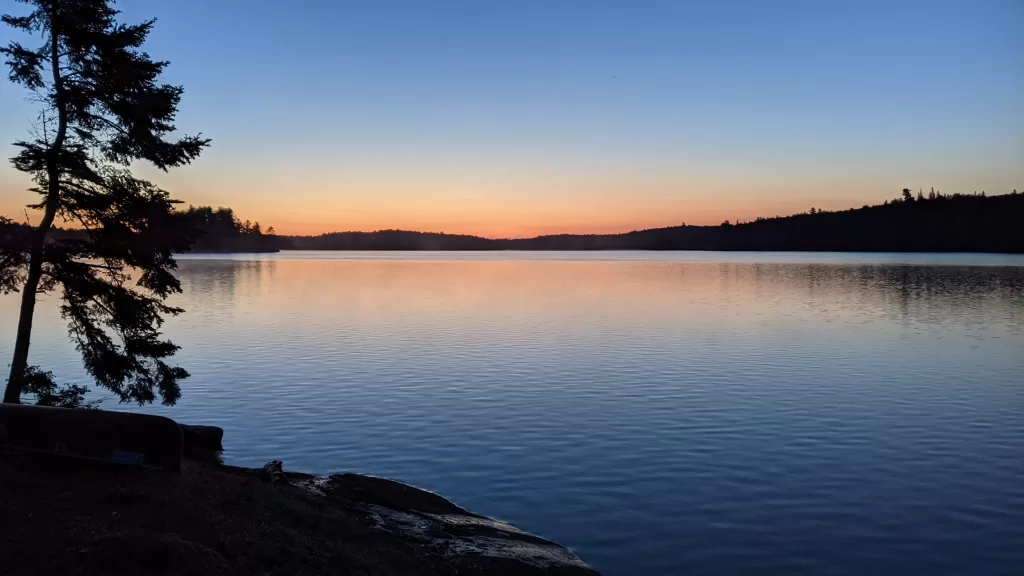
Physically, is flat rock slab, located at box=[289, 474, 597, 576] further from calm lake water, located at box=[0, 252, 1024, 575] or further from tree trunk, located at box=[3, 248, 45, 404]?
tree trunk, located at box=[3, 248, 45, 404]

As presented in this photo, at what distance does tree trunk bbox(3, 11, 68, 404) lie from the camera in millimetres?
18219

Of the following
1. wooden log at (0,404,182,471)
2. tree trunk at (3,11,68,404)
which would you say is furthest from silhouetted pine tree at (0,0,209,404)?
wooden log at (0,404,182,471)

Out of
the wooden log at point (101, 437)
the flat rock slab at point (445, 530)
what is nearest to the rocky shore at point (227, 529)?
the flat rock slab at point (445, 530)

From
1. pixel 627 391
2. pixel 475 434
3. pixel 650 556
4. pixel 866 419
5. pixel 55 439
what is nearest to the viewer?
pixel 55 439

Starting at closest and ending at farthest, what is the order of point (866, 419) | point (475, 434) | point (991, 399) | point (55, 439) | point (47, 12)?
point (55, 439) < point (47, 12) < point (475, 434) < point (866, 419) < point (991, 399)

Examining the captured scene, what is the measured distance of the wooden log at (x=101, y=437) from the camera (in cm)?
1297

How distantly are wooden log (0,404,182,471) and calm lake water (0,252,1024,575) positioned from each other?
273 inches

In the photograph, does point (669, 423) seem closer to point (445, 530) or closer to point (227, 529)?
point (445, 530)

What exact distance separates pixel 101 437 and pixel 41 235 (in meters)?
8.89

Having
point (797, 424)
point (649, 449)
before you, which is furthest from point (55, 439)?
point (797, 424)

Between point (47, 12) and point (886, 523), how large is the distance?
25.3 meters

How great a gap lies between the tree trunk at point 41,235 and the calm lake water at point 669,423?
20.4ft

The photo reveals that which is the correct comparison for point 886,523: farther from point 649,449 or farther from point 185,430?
point 185,430

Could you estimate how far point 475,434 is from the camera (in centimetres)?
2364
